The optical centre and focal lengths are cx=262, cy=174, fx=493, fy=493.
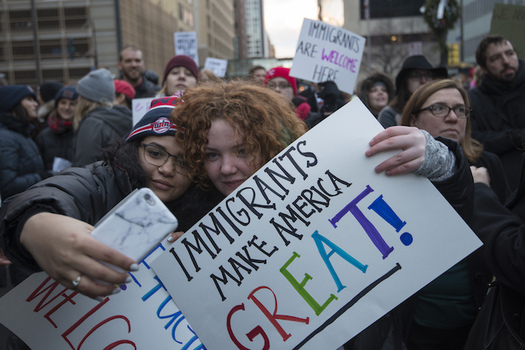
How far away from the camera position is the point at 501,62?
13.8ft

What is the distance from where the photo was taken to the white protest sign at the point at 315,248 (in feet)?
4.89

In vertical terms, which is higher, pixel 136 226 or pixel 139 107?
pixel 139 107

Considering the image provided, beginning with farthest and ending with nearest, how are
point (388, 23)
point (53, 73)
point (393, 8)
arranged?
point (393, 8), point (388, 23), point (53, 73)

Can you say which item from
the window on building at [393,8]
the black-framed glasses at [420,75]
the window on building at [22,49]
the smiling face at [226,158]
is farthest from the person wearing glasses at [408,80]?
the window on building at [393,8]

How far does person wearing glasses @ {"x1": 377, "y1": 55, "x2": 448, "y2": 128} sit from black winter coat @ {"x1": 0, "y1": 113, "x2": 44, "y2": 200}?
3.15m

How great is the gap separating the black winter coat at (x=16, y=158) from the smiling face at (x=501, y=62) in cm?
410

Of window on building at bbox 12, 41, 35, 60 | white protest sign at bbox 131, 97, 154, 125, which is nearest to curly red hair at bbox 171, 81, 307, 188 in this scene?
white protest sign at bbox 131, 97, 154, 125

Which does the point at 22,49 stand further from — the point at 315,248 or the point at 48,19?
the point at 315,248

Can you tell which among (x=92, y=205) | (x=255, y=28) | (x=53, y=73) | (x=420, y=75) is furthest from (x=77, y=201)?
(x=255, y=28)

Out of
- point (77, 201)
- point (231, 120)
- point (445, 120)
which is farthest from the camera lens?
point (445, 120)

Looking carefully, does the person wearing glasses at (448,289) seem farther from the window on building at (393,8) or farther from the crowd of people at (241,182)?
the window on building at (393,8)

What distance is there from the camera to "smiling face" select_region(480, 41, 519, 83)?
4195 mm

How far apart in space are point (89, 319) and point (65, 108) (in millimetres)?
4050

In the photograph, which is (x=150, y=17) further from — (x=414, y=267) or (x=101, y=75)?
(x=414, y=267)
